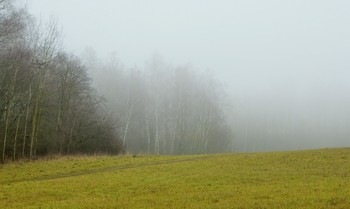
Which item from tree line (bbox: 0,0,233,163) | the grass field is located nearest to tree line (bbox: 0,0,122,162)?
tree line (bbox: 0,0,233,163)

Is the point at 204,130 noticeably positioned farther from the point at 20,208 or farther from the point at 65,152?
the point at 20,208

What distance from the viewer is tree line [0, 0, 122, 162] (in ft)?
114

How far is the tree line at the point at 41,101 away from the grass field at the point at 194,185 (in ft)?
28.4

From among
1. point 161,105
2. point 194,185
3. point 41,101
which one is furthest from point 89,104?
point 194,185

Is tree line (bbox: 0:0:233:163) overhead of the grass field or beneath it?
overhead

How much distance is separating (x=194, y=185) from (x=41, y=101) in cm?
2713

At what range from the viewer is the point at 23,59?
119ft

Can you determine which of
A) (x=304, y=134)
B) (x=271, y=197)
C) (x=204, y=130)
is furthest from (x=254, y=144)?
(x=271, y=197)

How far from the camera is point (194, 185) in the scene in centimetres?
1941

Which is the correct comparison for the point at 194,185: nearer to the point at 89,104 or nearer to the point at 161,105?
the point at 89,104

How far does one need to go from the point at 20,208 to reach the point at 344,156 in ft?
84.0

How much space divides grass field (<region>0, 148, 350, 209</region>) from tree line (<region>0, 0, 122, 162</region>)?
866 centimetres

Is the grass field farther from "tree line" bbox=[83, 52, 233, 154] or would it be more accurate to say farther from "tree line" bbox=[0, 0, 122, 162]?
"tree line" bbox=[83, 52, 233, 154]

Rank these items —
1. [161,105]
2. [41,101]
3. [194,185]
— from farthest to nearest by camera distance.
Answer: [161,105]
[41,101]
[194,185]
